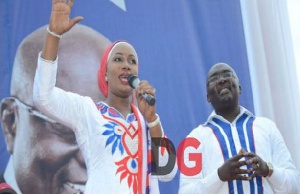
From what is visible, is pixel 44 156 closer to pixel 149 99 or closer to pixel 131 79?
pixel 131 79

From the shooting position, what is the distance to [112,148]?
169 cm

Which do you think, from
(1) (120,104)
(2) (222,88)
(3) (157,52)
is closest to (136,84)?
(1) (120,104)

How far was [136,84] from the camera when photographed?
1.69 m

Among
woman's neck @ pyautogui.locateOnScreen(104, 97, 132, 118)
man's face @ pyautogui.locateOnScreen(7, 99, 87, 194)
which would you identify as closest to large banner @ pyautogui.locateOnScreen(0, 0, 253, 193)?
man's face @ pyautogui.locateOnScreen(7, 99, 87, 194)

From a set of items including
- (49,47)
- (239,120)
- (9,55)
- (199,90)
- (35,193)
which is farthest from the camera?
(199,90)

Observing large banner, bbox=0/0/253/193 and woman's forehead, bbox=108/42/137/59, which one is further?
large banner, bbox=0/0/253/193

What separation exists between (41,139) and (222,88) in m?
1.14

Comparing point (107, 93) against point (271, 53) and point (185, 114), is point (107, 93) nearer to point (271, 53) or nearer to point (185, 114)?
point (185, 114)

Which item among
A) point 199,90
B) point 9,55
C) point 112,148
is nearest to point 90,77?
point 9,55

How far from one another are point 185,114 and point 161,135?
1199 millimetres

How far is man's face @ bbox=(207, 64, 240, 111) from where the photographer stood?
2.12 metres

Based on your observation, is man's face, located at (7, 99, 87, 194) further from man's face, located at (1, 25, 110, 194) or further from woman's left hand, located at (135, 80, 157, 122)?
woman's left hand, located at (135, 80, 157, 122)

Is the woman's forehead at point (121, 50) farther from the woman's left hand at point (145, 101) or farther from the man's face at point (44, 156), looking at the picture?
the man's face at point (44, 156)

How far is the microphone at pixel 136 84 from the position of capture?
1553 mm
